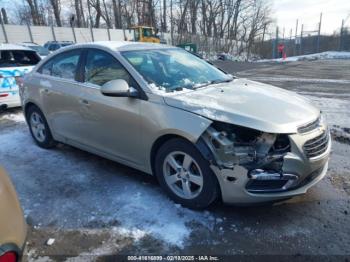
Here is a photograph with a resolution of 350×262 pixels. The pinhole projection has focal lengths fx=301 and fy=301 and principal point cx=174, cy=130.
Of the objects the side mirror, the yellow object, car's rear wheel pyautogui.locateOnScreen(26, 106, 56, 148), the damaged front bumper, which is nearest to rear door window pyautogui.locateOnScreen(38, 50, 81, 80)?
car's rear wheel pyautogui.locateOnScreen(26, 106, 56, 148)

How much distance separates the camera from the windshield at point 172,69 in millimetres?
3410

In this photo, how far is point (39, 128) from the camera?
498 centimetres

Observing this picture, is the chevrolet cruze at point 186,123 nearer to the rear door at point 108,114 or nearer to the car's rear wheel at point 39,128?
the rear door at point 108,114

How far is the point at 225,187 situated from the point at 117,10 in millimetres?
45598

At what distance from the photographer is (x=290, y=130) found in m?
2.63

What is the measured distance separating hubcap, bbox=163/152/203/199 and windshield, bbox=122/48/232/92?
76 cm

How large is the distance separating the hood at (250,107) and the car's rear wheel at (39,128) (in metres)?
2.66

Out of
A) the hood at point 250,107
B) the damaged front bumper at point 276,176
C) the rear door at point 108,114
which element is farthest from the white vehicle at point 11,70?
the damaged front bumper at point 276,176

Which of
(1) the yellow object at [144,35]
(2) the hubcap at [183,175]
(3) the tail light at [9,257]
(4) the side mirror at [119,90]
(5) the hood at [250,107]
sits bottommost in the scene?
(2) the hubcap at [183,175]

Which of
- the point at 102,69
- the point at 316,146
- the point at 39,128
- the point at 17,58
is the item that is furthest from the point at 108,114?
the point at 17,58

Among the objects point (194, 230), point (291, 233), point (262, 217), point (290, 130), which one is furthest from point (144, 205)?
point (290, 130)

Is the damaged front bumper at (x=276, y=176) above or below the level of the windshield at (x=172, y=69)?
below

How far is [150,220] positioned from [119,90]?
4.52ft

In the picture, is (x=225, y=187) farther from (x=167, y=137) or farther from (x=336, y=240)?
(x=336, y=240)
